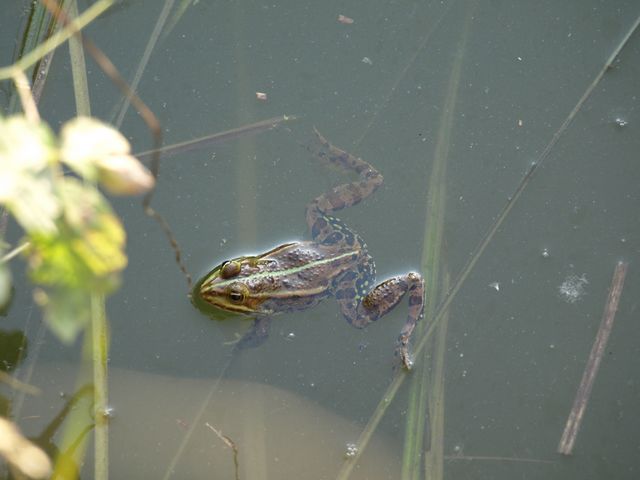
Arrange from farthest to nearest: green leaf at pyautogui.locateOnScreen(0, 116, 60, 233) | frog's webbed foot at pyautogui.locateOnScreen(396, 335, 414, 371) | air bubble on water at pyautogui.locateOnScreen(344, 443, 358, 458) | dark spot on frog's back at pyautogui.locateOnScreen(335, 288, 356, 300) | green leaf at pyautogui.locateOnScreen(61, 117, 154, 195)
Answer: dark spot on frog's back at pyautogui.locateOnScreen(335, 288, 356, 300), frog's webbed foot at pyautogui.locateOnScreen(396, 335, 414, 371), air bubble on water at pyautogui.locateOnScreen(344, 443, 358, 458), green leaf at pyautogui.locateOnScreen(61, 117, 154, 195), green leaf at pyautogui.locateOnScreen(0, 116, 60, 233)

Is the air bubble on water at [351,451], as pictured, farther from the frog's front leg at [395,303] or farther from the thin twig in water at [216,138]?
the thin twig in water at [216,138]

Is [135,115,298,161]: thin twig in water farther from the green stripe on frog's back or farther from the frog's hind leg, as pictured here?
the green stripe on frog's back

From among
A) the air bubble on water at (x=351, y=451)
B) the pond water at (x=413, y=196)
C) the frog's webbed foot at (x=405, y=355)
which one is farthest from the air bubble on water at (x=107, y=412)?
the frog's webbed foot at (x=405, y=355)

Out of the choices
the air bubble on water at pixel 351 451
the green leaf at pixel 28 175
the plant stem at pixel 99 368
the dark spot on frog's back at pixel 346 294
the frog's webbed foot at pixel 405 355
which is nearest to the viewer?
the green leaf at pixel 28 175

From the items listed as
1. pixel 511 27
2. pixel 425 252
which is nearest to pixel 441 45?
pixel 511 27

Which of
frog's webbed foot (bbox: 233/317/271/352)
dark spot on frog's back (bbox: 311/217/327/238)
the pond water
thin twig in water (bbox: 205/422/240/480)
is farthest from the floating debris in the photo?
thin twig in water (bbox: 205/422/240/480)

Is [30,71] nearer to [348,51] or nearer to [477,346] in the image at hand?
[348,51]

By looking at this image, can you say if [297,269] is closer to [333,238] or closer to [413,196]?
[333,238]

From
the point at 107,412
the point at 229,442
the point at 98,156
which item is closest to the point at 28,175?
the point at 98,156
